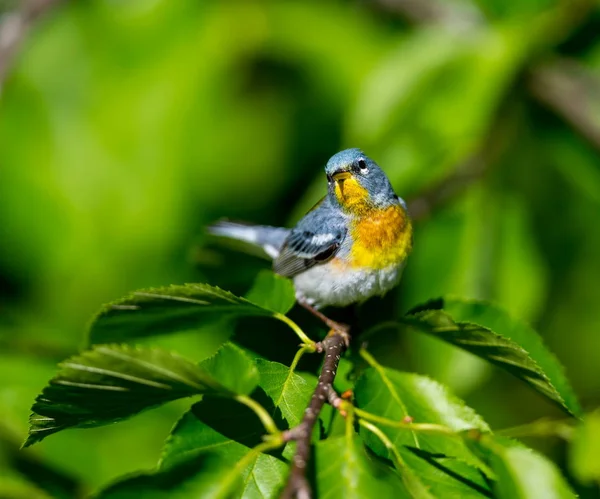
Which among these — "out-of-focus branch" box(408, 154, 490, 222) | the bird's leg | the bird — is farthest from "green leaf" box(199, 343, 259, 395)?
"out-of-focus branch" box(408, 154, 490, 222)

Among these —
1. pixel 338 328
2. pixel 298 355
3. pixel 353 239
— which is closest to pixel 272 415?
pixel 298 355

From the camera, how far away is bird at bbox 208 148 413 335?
8.94 ft

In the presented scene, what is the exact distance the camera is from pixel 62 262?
4.05 meters

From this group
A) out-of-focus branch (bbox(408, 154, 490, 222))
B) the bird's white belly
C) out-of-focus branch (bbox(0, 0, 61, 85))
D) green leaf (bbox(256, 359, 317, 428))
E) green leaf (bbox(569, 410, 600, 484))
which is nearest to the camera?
green leaf (bbox(256, 359, 317, 428))

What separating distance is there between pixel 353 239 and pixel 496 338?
109 centimetres

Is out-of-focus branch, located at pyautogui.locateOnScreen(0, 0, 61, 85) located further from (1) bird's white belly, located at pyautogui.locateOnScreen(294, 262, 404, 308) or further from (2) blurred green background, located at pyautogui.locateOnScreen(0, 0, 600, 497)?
(1) bird's white belly, located at pyautogui.locateOnScreen(294, 262, 404, 308)

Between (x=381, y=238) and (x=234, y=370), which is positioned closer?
(x=234, y=370)

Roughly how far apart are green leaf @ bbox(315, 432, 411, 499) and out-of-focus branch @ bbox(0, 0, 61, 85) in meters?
2.87

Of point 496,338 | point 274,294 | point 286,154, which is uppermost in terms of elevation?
point 286,154

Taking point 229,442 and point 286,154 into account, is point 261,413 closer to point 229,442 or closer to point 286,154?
point 229,442

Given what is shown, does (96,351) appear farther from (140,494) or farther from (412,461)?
(412,461)

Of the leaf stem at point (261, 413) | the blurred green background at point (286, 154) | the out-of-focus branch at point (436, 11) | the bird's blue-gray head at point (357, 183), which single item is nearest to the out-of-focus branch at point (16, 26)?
the blurred green background at point (286, 154)

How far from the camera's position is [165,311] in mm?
1904

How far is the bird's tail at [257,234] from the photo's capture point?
3.56 meters
